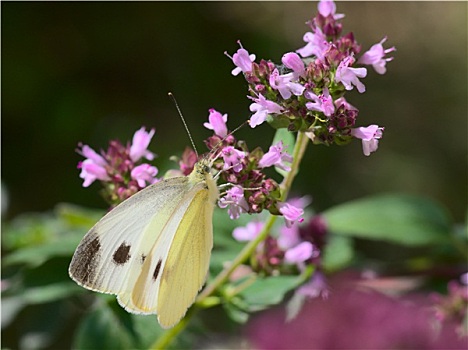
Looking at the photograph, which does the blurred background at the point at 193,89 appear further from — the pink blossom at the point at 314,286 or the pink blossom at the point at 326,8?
the pink blossom at the point at 326,8

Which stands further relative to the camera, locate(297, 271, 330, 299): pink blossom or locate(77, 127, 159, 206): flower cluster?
locate(297, 271, 330, 299): pink blossom

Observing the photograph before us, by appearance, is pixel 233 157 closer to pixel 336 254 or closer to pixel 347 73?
pixel 347 73

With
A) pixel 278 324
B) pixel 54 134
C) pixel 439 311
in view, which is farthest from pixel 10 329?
pixel 278 324

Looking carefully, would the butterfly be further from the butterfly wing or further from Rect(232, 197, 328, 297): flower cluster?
Rect(232, 197, 328, 297): flower cluster

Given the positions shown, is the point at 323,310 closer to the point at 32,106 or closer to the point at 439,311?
the point at 439,311

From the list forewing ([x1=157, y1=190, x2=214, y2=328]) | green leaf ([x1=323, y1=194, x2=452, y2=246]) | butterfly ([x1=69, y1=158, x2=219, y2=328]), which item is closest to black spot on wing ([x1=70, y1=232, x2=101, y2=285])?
butterfly ([x1=69, y1=158, x2=219, y2=328])

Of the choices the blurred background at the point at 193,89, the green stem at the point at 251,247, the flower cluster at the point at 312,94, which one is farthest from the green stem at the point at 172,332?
the blurred background at the point at 193,89
